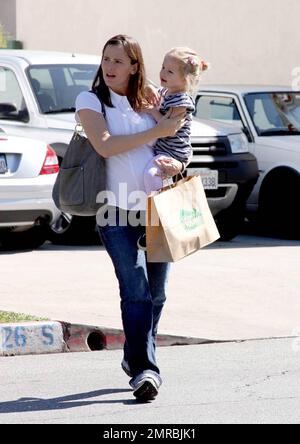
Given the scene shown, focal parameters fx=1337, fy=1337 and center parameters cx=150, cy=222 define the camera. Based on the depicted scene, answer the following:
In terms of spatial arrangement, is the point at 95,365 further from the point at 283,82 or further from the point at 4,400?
the point at 283,82

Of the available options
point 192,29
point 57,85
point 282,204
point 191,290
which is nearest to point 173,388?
point 191,290

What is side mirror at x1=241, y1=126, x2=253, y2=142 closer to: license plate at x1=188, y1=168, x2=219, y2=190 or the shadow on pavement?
license plate at x1=188, y1=168, x2=219, y2=190

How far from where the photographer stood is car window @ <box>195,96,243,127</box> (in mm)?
14837

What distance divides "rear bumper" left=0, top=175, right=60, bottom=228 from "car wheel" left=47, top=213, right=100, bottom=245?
0.63 m

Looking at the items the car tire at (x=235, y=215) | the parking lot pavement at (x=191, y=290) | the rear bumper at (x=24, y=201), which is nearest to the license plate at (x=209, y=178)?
the car tire at (x=235, y=215)

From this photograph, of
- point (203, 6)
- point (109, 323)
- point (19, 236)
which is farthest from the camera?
point (203, 6)

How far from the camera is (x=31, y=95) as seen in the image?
13594 millimetres

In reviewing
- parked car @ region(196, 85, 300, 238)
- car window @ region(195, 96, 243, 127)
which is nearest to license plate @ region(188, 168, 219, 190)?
parked car @ region(196, 85, 300, 238)

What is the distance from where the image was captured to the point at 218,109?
49.2 feet

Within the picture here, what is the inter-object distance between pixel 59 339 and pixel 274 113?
6888mm

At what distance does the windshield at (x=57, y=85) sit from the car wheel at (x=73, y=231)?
1.16 metres

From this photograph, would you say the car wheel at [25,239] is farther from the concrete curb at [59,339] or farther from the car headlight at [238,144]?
the concrete curb at [59,339]
